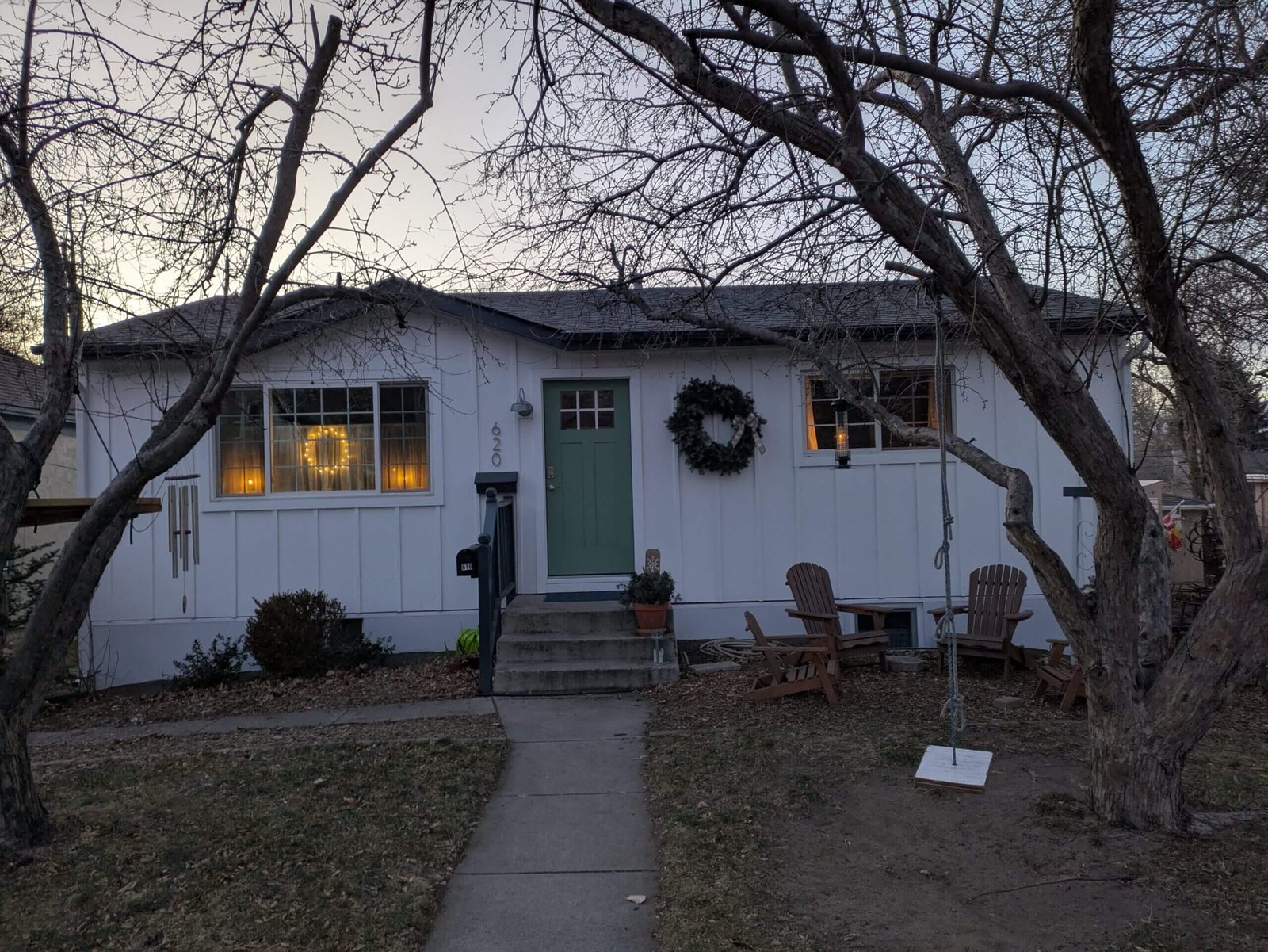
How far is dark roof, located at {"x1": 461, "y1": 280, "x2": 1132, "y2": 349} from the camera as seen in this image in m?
7.51

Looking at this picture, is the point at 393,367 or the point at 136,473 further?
the point at 393,367

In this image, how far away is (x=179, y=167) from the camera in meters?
5.69

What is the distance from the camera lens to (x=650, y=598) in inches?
330

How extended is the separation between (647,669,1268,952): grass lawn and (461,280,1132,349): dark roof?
10.2 ft

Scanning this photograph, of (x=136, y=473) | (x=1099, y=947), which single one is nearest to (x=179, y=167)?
(x=136, y=473)

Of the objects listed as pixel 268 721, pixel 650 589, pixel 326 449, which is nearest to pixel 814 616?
pixel 650 589

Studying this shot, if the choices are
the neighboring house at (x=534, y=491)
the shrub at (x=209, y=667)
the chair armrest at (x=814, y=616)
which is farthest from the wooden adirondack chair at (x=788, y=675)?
the shrub at (x=209, y=667)

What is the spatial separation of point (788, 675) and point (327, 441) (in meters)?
5.15

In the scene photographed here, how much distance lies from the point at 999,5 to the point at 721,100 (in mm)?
2186

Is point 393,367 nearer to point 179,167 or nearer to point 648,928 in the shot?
point 179,167

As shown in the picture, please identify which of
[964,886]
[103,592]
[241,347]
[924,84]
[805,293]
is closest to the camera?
[964,886]

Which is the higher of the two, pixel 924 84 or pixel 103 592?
pixel 924 84

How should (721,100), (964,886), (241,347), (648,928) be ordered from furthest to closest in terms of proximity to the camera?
(241,347), (721,100), (964,886), (648,928)

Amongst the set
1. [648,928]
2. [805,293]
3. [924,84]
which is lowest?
[648,928]
